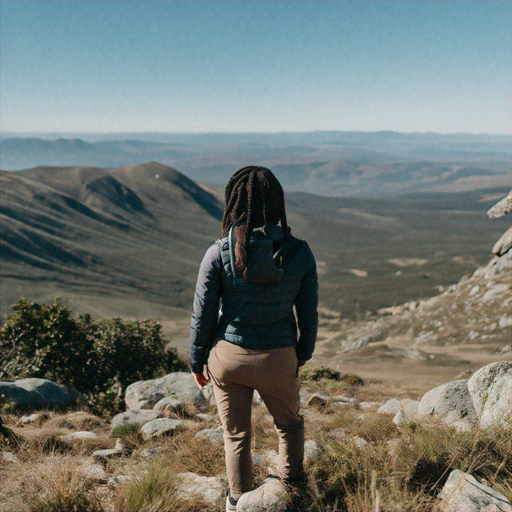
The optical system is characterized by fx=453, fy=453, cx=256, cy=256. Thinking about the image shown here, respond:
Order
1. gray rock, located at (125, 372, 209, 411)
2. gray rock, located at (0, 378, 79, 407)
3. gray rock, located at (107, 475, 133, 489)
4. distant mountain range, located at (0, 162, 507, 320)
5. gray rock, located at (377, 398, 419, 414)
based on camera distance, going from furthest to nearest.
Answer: distant mountain range, located at (0, 162, 507, 320) < gray rock, located at (125, 372, 209, 411) < gray rock, located at (0, 378, 79, 407) < gray rock, located at (377, 398, 419, 414) < gray rock, located at (107, 475, 133, 489)

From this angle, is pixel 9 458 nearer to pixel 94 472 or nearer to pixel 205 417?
pixel 94 472

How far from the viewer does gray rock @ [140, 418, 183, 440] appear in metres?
6.05

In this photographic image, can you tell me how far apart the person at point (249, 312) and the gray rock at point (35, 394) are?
21.3 ft

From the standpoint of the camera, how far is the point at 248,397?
11.8 feet

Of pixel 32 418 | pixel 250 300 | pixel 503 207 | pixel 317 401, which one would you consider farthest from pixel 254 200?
pixel 503 207

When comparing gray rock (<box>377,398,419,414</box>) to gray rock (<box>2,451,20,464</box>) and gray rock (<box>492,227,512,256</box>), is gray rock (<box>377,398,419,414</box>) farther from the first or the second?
gray rock (<box>492,227,512,256</box>)

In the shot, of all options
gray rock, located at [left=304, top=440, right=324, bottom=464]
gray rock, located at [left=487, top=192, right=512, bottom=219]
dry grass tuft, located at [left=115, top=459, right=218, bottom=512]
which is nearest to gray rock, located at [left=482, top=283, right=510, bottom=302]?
gray rock, located at [left=487, top=192, right=512, bottom=219]

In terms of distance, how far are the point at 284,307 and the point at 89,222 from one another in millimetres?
149313

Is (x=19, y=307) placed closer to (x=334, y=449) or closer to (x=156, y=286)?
(x=334, y=449)

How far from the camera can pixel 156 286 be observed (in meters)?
105

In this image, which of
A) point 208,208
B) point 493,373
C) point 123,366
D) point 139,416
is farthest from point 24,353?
point 208,208

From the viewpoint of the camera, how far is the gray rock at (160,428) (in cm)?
605

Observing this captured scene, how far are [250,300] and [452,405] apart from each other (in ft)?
12.0

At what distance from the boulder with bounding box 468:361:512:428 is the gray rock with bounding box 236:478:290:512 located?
7.77ft
